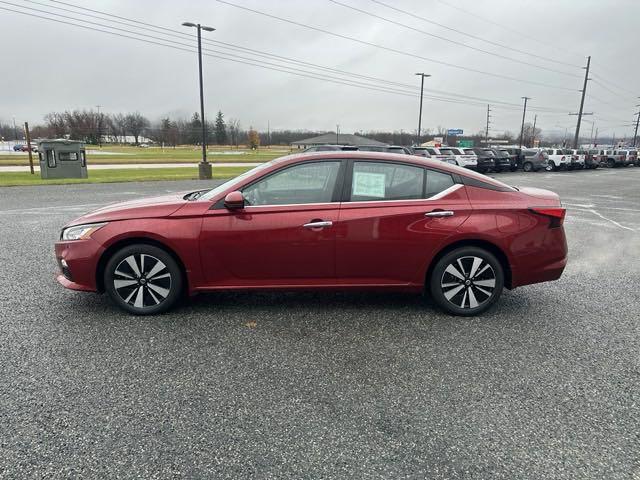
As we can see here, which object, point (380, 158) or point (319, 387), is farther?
point (380, 158)

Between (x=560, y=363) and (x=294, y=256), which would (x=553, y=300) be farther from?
(x=294, y=256)

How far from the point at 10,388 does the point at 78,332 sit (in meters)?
0.87

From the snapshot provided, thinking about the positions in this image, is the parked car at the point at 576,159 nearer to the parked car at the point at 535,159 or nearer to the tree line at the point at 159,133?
the parked car at the point at 535,159

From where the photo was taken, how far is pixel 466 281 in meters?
4.11

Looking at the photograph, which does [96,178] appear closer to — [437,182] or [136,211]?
[136,211]

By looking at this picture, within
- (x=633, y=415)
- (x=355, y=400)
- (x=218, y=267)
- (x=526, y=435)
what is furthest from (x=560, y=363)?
(x=218, y=267)

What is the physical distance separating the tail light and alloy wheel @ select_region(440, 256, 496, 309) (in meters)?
0.68

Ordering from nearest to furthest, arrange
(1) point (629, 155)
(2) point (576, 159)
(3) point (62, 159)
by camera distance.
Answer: (3) point (62, 159), (2) point (576, 159), (1) point (629, 155)

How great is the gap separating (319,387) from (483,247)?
2.14 m

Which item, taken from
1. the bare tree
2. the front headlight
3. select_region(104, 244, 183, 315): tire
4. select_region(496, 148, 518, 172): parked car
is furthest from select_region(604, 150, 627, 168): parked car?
the bare tree

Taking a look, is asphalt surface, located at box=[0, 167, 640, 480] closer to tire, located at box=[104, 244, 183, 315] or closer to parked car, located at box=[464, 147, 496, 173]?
tire, located at box=[104, 244, 183, 315]

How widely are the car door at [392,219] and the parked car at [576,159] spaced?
3569cm

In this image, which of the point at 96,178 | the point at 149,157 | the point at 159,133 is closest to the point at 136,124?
the point at 159,133

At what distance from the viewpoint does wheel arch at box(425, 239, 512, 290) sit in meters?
4.07
